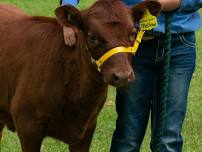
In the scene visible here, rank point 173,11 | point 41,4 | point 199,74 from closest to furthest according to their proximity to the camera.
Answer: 1. point 173,11
2. point 199,74
3. point 41,4

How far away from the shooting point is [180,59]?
475cm

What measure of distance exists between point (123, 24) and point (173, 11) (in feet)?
2.00

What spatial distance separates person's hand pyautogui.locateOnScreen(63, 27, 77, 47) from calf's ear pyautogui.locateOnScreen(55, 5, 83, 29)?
9.8 inches

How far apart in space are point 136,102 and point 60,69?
2.38 ft

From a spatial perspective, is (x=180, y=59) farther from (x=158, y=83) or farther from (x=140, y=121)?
(x=140, y=121)

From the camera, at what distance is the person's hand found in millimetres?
4559

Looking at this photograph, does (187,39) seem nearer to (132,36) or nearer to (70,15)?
(132,36)

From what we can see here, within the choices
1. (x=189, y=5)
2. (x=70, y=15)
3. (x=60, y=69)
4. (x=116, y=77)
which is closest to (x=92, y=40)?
(x=70, y=15)

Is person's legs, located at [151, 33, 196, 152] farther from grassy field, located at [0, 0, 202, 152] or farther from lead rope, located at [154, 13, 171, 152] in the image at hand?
grassy field, located at [0, 0, 202, 152]

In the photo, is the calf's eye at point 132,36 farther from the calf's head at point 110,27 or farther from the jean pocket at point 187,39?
the jean pocket at point 187,39

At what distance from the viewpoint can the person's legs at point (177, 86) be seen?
15.5 feet

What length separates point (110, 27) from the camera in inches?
159

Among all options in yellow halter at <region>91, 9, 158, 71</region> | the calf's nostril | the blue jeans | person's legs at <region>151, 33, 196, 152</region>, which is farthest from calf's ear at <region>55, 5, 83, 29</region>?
person's legs at <region>151, 33, 196, 152</region>

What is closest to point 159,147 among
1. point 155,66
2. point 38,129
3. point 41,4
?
point 155,66
